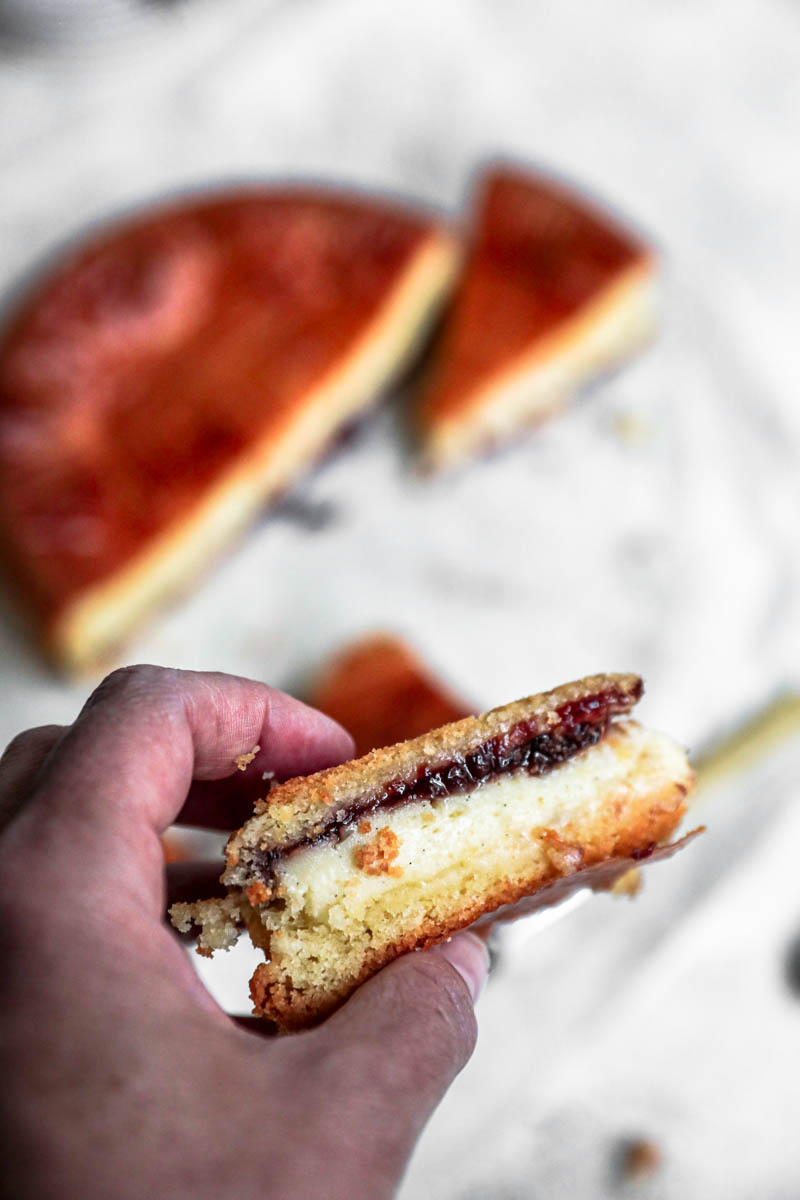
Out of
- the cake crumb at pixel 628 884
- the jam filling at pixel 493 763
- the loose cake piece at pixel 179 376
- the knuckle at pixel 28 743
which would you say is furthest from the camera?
the loose cake piece at pixel 179 376

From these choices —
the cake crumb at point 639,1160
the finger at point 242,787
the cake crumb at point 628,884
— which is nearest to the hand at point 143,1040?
the finger at point 242,787

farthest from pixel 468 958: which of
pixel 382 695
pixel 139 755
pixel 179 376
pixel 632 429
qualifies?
pixel 632 429

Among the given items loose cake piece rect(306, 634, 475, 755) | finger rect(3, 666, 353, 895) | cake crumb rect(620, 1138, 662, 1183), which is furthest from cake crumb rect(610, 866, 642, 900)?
cake crumb rect(620, 1138, 662, 1183)

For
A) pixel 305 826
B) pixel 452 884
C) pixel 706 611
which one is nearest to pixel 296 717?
pixel 305 826

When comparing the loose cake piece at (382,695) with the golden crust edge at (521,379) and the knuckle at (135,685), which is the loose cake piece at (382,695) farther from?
the knuckle at (135,685)

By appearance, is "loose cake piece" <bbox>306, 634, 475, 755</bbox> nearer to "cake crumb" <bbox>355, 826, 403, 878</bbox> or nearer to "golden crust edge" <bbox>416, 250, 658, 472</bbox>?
"golden crust edge" <bbox>416, 250, 658, 472</bbox>

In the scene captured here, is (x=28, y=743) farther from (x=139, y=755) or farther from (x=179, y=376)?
(x=179, y=376)

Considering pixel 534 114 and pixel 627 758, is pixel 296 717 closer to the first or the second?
pixel 627 758
